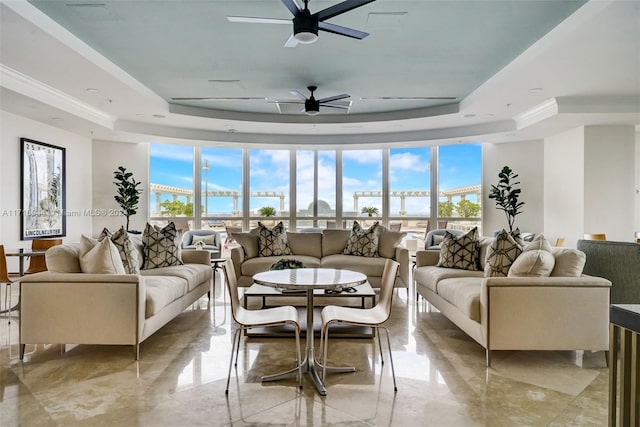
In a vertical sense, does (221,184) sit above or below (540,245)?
above

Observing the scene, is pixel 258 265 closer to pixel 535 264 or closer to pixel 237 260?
pixel 237 260

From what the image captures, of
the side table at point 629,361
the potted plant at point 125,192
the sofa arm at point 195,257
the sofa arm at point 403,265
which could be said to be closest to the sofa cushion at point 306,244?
the sofa arm at point 403,265

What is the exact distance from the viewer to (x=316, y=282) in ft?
9.52

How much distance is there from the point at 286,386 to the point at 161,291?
4.91 ft

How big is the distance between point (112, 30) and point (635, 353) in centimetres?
450

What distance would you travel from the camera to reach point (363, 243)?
19.9 ft

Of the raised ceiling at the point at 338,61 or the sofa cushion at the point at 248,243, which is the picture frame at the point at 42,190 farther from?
the sofa cushion at the point at 248,243

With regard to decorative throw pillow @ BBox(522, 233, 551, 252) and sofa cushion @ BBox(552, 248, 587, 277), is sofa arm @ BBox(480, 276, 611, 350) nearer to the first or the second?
sofa cushion @ BBox(552, 248, 587, 277)

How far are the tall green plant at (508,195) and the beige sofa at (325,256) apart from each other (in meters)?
3.31

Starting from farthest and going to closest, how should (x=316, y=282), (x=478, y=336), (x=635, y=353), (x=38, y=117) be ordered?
A: (x=38, y=117)
(x=478, y=336)
(x=316, y=282)
(x=635, y=353)

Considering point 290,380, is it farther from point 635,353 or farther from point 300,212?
point 300,212

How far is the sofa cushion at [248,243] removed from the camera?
233 inches

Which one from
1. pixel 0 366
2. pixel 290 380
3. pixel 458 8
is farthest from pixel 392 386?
pixel 458 8

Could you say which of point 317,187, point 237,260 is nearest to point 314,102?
point 237,260
